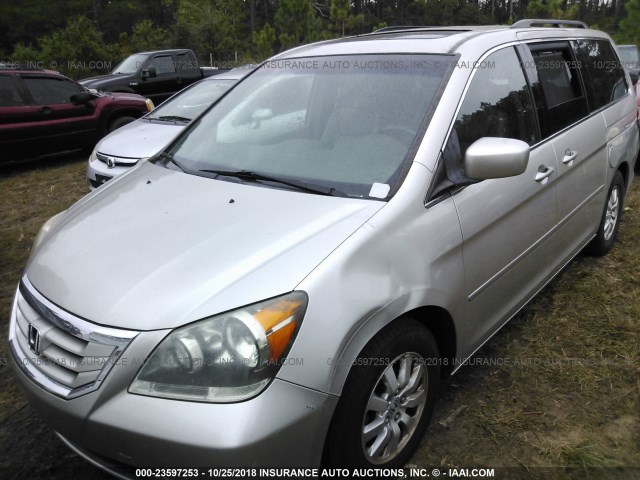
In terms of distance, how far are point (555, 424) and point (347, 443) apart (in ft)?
3.83

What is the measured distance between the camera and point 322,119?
2.68m

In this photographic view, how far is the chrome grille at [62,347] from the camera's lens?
1.74 m

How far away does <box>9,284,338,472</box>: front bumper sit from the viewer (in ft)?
→ 5.32

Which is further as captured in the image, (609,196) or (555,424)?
(609,196)

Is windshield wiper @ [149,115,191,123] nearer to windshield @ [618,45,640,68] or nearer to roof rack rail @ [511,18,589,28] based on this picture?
roof rack rail @ [511,18,589,28]

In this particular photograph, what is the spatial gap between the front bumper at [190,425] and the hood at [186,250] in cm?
16

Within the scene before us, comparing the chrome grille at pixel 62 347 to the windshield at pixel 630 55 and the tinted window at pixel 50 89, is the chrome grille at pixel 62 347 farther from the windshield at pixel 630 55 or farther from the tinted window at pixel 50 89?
the windshield at pixel 630 55

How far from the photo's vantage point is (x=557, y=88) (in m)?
3.27

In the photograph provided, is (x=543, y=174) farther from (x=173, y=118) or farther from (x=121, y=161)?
(x=173, y=118)

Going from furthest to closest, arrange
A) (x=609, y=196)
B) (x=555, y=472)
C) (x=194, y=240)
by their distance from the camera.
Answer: (x=609, y=196) < (x=555, y=472) < (x=194, y=240)

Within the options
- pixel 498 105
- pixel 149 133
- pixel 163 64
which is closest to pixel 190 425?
pixel 498 105

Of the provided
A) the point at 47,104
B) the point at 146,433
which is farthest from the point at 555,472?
the point at 47,104

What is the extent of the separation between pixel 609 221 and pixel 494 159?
98.2 inches

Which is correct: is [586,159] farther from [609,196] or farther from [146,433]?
[146,433]
